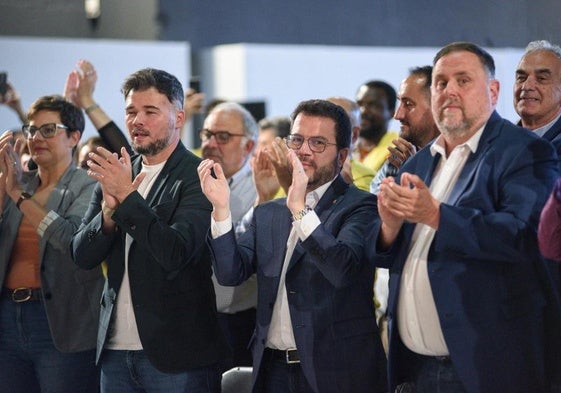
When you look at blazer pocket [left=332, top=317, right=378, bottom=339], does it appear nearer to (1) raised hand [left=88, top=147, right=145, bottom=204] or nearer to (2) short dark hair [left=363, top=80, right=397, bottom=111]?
(1) raised hand [left=88, top=147, right=145, bottom=204]

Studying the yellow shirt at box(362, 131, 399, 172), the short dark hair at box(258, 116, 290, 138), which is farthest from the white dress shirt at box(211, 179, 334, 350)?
the short dark hair at box(258, 116, 290, 138)

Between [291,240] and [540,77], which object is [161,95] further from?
[540,77]

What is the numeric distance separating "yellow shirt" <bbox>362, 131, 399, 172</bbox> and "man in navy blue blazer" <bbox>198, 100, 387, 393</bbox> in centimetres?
157

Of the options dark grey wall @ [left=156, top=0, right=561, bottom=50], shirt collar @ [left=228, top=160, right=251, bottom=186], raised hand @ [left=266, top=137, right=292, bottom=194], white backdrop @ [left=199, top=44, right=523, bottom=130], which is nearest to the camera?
raised hand @ [left=266, top=137, right=292, bottom=194]

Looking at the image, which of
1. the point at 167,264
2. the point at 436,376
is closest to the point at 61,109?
the point at 167,264

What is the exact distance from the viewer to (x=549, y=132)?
3225mm

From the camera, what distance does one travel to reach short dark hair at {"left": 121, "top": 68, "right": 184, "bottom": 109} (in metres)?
3.44

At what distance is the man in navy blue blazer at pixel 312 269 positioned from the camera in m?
3.03

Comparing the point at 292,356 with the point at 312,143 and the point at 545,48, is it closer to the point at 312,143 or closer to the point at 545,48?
the point at 312,143

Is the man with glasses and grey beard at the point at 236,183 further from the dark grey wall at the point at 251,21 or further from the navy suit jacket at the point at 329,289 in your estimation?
the dark grey wall at the point at 251,21

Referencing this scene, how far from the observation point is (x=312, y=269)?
3111 millimetres

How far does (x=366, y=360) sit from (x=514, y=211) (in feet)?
2.41

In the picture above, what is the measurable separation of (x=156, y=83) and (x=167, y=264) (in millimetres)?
680

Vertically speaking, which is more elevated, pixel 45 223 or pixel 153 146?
pixel 153 146
